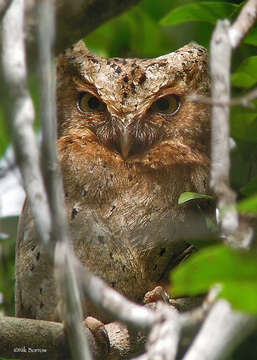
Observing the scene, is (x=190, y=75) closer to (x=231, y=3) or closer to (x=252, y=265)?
(x=231, y=3)

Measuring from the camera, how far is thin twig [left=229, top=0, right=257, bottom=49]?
6.35 ft

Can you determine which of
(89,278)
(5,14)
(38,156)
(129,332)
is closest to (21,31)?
(5,14)

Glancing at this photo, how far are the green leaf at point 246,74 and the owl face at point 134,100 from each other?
462 mm

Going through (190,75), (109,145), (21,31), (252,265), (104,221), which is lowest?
(252,265)

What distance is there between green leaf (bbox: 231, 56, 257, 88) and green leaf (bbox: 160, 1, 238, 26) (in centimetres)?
35

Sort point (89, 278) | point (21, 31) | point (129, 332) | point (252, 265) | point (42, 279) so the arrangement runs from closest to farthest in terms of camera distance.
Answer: point (252, 265) → point (89, 278) → point (21, 31) → point (129, 332) → point (42, 279)

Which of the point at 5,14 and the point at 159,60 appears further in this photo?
the point at 159,60

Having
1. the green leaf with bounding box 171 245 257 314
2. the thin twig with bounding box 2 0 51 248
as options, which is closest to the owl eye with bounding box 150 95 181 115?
the thin twig with bounding box 2 0 51 248

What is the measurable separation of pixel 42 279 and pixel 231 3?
1713 mm

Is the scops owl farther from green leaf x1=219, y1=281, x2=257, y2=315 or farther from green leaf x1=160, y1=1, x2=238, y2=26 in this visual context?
green leaf x1=219, y1=281, x2=257, y2=315

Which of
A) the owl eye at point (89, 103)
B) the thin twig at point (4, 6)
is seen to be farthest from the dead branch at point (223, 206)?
the owl eye at point (89, 103)

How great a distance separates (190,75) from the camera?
333cm

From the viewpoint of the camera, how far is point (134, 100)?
10.4ft

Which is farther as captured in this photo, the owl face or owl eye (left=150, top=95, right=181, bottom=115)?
owl eye (left=150, top=95, right=181, bottom=115)
